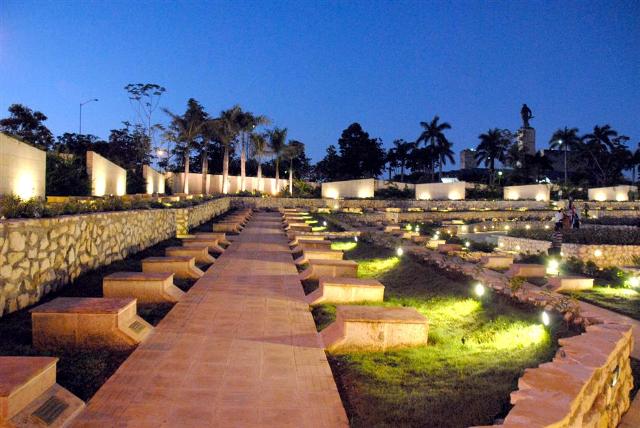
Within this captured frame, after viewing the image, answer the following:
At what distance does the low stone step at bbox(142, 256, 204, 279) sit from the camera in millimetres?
8383

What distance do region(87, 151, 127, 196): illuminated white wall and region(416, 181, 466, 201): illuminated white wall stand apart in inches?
1197

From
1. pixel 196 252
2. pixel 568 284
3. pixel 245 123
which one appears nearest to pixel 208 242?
pixel 196 252

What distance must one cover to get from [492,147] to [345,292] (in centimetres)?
6348

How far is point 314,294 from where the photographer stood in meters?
7.46

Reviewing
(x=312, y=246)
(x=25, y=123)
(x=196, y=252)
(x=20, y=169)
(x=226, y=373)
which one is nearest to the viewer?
(x=226, y=373)

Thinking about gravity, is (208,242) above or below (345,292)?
above

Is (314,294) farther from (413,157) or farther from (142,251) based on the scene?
(413,157)

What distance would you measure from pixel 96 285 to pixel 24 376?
4531 mm

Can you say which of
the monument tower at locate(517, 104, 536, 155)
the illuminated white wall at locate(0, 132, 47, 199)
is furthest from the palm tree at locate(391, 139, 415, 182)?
the illuminated white wall at locate(0, 132, 47, 199)

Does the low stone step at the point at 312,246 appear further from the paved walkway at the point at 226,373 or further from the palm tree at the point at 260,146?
the palm tree at the point at 260,146

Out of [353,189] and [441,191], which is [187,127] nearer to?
[353,189]

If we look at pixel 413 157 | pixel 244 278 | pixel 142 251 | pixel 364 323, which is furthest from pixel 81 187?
pixel 413 157

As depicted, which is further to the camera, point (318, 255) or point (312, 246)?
point (312, 246)

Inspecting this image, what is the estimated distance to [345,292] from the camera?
7.31m
